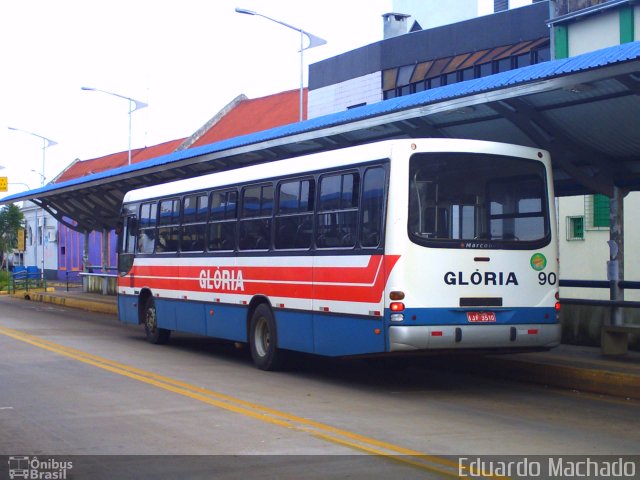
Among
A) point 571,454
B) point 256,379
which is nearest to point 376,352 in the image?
point 256,379

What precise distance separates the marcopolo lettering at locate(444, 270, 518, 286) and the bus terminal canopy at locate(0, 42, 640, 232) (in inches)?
92.5

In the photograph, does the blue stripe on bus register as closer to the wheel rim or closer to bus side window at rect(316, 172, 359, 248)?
the wheel rim

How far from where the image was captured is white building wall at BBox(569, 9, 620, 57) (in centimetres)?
2427

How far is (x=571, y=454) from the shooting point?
8367mm

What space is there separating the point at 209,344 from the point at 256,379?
6187 millimetres

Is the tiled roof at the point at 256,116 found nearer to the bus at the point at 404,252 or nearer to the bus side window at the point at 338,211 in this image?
the bus at the point at 404,252

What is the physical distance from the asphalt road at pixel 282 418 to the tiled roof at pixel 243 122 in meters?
36.0

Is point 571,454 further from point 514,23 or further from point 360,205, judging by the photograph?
point 514,23

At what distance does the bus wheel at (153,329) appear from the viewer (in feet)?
61.9

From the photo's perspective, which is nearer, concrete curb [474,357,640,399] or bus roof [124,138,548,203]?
bus roof [124,138,548,203]

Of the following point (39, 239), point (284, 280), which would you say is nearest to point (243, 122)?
point (39, 239)

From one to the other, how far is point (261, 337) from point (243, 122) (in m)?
42.2

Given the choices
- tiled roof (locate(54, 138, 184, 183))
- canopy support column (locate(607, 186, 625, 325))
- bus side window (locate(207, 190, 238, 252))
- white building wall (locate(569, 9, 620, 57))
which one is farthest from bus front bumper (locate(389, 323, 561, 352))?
tiled roof (locate(54, 138, 184, 183))

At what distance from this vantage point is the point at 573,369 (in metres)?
12.9
